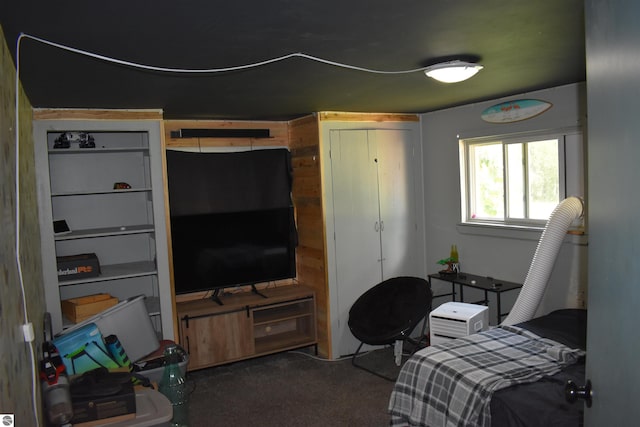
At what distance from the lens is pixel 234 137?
16.5 feet

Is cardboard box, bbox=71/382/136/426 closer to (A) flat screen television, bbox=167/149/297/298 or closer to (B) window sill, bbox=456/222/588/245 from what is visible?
(A) flat screen television, bbox=167/149/297/298

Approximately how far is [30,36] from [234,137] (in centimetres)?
313

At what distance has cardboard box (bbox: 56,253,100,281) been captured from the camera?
3857 mm

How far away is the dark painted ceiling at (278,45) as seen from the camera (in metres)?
1.75

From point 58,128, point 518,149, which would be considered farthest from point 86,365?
point 518,149

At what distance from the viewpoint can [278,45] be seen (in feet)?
7.21

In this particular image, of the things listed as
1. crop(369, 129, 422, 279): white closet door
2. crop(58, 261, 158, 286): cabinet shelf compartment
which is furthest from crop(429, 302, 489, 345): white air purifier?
crop(58, 261, 158, 286): cabinet shelf compartment

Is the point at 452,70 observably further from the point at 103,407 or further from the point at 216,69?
the point at 103,407

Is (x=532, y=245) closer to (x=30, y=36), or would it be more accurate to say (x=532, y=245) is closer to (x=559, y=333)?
(x=559, y=333)

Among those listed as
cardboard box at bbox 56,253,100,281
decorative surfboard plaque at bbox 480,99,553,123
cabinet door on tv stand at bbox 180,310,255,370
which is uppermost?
decorative surfboard plaque at bbox 480,99,553,123

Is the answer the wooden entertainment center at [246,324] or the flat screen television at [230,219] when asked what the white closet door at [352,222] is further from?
the flat screen television at [230,219]

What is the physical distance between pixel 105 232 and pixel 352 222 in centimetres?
218

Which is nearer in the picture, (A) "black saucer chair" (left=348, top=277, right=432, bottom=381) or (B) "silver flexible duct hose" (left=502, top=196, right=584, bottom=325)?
(B) "silver flexible duct hose" (left=502, top=196, right=584, bottom=325)

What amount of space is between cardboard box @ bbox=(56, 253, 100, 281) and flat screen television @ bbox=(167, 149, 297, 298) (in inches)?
30.2
